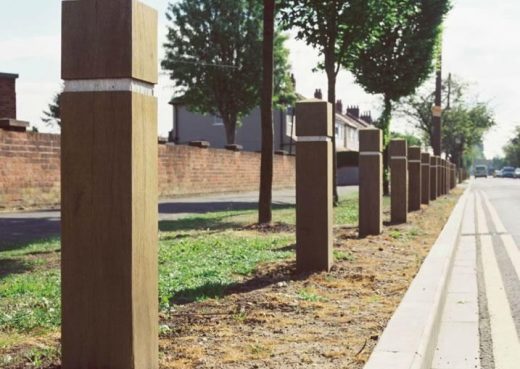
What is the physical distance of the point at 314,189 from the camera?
6.27 meters

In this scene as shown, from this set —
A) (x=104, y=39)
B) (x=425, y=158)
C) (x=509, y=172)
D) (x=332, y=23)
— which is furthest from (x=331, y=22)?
(x=509, y=172)

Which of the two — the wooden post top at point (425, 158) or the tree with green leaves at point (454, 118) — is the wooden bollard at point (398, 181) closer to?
the wooden post top at point (425, 158)

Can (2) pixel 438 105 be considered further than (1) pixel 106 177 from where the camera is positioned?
Yes

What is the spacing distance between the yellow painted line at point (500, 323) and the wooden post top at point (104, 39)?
2.86 metres

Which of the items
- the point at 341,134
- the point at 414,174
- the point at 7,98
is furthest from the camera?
the point at 341,134

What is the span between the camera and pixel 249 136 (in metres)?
53.4

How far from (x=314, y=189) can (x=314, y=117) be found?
0.70 metres

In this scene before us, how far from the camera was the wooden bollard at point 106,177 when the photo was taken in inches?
105

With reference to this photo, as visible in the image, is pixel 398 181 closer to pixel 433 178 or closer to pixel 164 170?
pixel 433 178

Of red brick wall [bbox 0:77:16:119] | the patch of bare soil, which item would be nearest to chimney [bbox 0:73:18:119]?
red brick wall [bbox 0:77:16:119]

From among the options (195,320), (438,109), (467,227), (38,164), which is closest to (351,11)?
(467,227)

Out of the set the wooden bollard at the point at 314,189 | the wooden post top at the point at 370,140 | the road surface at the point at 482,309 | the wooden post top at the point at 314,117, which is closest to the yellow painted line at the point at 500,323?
the road surface at the point at 482,309

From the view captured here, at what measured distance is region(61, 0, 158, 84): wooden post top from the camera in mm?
2635

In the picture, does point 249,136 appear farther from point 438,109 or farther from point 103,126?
point 103,126
